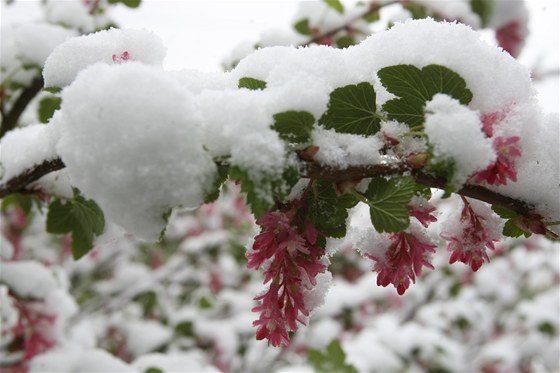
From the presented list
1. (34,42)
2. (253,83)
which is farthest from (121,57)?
(34,42)

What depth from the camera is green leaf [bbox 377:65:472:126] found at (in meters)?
0.69

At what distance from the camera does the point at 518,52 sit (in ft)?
8.43

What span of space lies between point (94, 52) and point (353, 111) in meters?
0.44

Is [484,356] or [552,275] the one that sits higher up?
[484,356]

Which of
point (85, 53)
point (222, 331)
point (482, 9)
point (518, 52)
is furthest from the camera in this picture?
point (222, 331)

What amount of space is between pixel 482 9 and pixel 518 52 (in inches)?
17.7

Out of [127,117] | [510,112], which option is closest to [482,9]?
[510,112]

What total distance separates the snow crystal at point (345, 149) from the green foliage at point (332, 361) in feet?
3.65

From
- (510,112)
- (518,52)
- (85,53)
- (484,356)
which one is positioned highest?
(510,112)

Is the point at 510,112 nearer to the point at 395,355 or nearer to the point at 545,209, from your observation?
the point at 545,209

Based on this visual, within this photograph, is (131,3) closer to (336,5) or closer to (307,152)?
(336,5)

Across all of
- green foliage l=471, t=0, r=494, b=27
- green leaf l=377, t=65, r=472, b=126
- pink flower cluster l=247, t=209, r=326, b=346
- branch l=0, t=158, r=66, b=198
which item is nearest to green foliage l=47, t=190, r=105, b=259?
branch l=0, t=158, r=66, b=198

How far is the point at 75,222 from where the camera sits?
1.06 meters

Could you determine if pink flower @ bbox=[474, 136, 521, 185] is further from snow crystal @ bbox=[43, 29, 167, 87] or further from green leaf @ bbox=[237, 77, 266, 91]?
snow crystal @ bbox=[43, 29, 167, 87]
